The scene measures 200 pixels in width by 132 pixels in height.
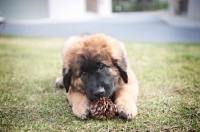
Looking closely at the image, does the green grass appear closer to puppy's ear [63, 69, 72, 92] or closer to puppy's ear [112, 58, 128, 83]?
puppy's ear [63, 69, 72, 92]

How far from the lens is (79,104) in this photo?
2.25 metres

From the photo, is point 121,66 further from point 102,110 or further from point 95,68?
point 102,110

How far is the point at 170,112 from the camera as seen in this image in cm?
229

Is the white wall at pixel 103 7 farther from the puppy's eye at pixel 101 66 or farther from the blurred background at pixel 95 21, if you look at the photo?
the puppy's eye at pixel 101 66

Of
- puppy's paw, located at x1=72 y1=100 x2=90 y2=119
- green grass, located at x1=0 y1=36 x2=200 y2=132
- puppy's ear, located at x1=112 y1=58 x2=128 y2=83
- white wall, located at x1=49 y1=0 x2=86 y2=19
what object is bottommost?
green grass, located at x1=0 y1=36 x2=200 y2=132

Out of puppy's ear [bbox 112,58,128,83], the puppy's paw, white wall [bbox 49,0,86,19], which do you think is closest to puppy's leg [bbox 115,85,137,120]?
puppy's ear [bbox 112,58,128,83]

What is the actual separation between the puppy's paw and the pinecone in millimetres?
56

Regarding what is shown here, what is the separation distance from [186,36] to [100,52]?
617 centimetres

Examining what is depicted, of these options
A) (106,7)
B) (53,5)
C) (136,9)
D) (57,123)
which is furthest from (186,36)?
(136,9)

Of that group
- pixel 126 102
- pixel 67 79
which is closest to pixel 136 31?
pixel 67 79

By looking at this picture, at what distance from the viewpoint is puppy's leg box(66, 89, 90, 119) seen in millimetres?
2152

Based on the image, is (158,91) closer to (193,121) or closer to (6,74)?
(193,121)

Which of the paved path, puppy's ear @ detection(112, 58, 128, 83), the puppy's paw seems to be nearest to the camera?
the puppy's paw

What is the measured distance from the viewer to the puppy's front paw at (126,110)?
6.81 ft
